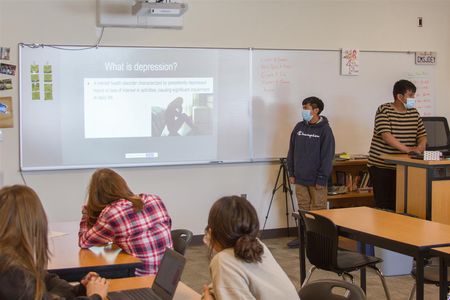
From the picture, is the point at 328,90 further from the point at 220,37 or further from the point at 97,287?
the point at 97,287

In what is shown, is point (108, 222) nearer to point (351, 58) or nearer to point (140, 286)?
point (140, 286)

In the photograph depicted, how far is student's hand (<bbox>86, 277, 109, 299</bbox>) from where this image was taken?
104 inches

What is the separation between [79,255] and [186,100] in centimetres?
374

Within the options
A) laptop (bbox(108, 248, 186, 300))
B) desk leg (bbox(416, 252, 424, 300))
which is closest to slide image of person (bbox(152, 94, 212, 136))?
desk leg (bbox(416, 252, 424, 300))

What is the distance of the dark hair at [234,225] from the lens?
2373 mm

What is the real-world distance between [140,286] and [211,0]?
4.59 meters

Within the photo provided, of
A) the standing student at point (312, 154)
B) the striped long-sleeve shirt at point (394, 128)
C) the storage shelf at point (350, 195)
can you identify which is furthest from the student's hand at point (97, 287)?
the storage shelf at point (350, 195)

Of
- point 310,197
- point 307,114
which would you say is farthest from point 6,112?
point 310,197

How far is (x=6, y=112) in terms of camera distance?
635 cm

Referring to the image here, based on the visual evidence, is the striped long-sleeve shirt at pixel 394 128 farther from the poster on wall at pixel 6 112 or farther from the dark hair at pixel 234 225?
the dark hair at pixel 234 225

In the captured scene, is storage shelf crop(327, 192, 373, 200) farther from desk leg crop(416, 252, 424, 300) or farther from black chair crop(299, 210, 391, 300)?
desk leg crop(416, 252, 424, 300)

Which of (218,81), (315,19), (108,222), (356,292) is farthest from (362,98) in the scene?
(356,292)

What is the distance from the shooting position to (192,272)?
596cm

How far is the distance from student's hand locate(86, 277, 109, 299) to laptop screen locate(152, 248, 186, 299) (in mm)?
209
